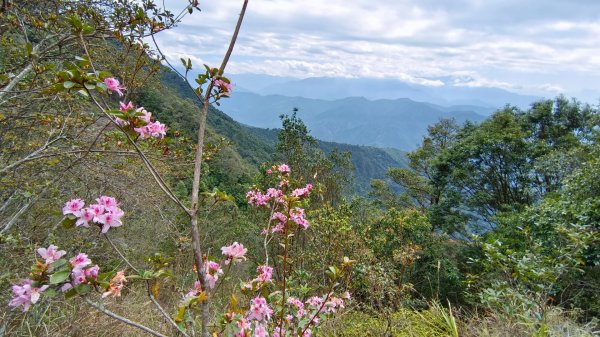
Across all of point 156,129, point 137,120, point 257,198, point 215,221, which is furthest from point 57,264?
point 215,221

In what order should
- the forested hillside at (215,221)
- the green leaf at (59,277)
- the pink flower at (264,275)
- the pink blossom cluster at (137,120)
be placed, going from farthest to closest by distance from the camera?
the pink flower at (264,275)
the forested hillside at (215,221)
the pink blossom cluster at (137,120)
the green leaf at (59,277)

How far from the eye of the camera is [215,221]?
39.6ft

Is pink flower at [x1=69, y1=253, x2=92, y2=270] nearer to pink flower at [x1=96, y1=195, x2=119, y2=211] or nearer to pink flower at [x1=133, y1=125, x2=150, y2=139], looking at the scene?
pink flower at [x1=96, y1=195, x2=119, y2=211]

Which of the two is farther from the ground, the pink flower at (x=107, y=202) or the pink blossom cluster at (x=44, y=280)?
the pink flower at (x=107, y=202)

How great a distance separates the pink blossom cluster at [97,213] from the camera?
1103 millimetres

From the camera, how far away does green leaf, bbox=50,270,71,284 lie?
0.95m

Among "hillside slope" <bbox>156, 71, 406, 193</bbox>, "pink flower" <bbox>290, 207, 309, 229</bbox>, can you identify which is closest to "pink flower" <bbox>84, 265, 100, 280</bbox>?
"pink flower" <bbox>290, 207, 309, 229</bbox>

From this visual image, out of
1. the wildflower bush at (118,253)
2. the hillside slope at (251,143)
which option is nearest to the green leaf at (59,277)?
the wildflower bush at (118,253)

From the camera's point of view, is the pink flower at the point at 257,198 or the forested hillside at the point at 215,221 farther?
the pink flower at the point at 257,198

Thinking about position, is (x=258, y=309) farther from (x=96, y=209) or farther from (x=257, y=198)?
(x=257, y=198)

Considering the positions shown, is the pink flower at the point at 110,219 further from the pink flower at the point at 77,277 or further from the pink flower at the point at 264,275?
the pink flower at the point at 264,275

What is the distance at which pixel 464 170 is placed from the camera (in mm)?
12445

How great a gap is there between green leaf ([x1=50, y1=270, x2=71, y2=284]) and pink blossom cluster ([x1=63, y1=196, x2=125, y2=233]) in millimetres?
144

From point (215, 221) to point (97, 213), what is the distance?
11255 millimetres
